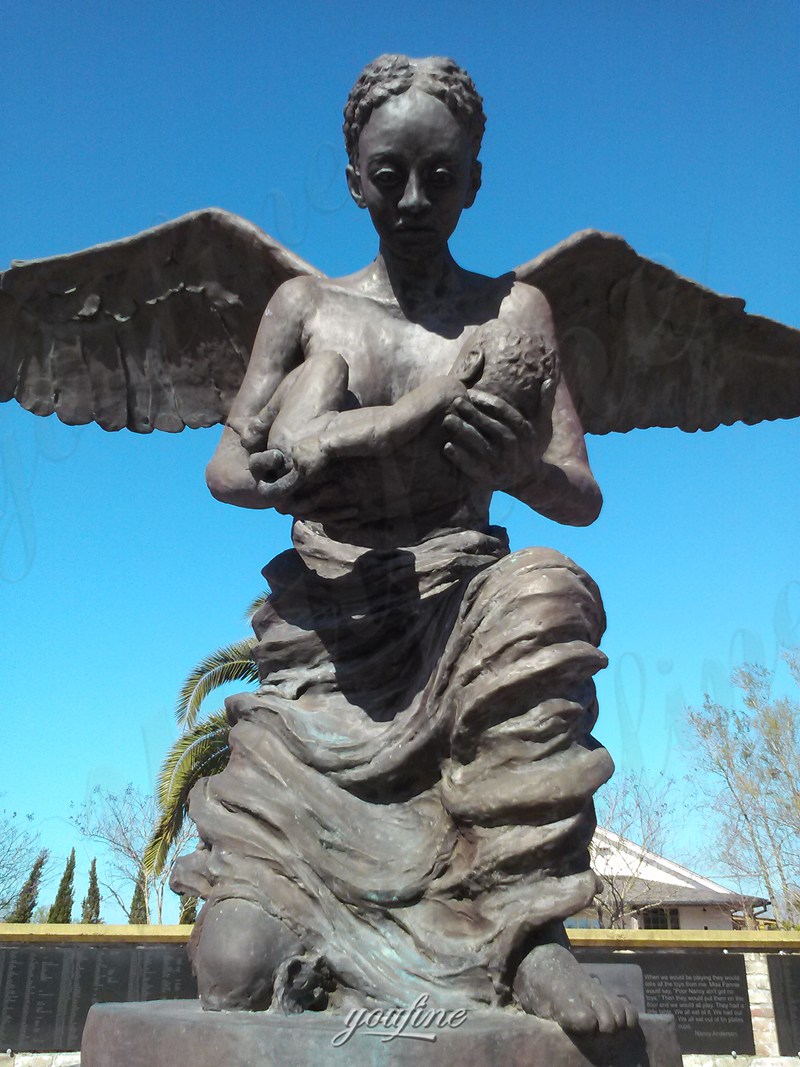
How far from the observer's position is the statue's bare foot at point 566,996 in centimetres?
183

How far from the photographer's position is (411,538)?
2850 mm

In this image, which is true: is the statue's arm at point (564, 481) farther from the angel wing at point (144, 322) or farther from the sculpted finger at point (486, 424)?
the angel wing at point (144, 322)

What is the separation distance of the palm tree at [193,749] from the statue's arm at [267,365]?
373 inches

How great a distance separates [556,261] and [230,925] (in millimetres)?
2379

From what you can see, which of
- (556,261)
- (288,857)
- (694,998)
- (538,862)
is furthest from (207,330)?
(694,998)

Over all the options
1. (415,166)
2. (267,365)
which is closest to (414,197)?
(415,166)

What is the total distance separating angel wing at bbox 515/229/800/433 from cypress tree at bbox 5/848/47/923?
70.2 ft

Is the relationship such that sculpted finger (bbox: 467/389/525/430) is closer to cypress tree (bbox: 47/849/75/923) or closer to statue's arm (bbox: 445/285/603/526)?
statue's arm (bbox: 445/285/603/526)

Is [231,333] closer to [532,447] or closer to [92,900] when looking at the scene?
[532,447]

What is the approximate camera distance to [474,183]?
3076 millimetres

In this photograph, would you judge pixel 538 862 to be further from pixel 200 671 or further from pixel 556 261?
pixel 200 671

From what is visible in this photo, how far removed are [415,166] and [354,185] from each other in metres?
0.43

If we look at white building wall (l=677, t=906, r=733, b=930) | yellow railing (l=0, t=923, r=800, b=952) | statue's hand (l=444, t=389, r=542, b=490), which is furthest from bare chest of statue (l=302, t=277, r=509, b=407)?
white building wall (l=677, t=906, r=733, b=930)

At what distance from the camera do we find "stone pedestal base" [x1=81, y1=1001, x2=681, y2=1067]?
1812 mm
